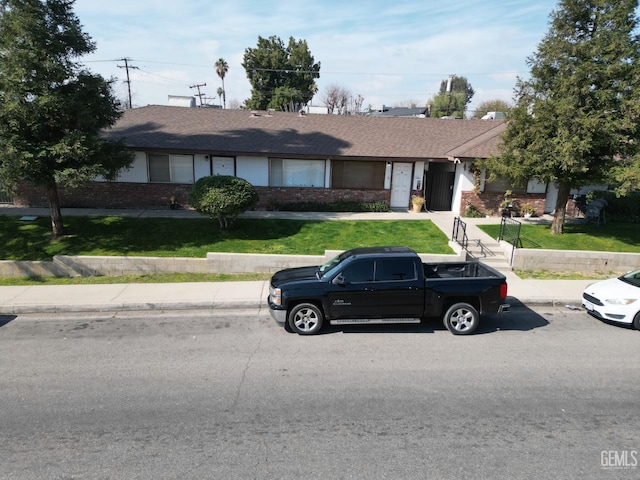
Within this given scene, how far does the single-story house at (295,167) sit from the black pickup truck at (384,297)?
36.8 feet

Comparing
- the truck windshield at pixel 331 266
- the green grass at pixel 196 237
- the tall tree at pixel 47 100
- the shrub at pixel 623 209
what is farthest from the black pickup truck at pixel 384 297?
the shrub at pixel 623 209

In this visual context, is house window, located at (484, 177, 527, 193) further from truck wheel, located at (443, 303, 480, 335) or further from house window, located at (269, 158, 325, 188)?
truck wheel, located at (443, 303, 480, 335)

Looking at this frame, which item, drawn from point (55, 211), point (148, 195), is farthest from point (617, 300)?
point (148, 195)

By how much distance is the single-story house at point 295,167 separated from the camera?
19266 millimetres

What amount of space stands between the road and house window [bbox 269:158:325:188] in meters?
11.6

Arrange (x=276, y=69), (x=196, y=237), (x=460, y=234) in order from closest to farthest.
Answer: (x=196, y=237), (x=460, y=234), (x=276, y=69)

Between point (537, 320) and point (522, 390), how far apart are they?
3813 millimetres

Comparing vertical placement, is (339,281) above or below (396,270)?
below

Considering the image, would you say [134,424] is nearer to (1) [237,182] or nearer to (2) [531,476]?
(2) [531,476]

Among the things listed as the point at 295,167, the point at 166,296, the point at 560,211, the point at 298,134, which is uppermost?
the point at 298,134

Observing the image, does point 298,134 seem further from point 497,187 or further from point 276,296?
point 276,296

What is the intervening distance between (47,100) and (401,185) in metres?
14.5

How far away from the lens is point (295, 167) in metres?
20.0

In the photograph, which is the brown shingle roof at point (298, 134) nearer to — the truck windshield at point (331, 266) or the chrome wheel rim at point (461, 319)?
the truck windshield at point (331, 266)
